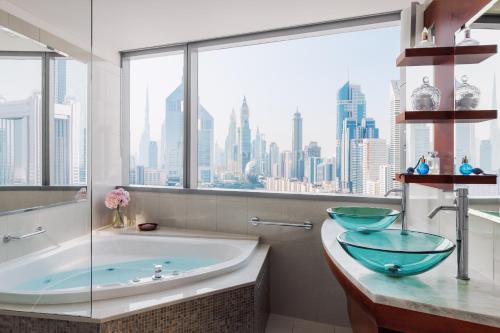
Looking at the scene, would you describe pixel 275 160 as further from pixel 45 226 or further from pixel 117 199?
pixel 45 226

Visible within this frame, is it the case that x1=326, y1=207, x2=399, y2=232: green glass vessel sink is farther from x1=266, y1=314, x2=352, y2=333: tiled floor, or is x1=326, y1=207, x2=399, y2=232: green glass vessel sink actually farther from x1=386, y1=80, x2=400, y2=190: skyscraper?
x1=266, y1=314, x2=352, y2=333: tiled floor

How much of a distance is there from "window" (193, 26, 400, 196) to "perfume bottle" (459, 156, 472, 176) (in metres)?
1.02

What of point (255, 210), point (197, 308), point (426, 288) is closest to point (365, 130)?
point (255, 210)

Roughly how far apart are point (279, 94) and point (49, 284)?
230 cm

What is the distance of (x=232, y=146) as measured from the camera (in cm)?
311

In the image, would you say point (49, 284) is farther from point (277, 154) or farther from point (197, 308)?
point (277, 154)

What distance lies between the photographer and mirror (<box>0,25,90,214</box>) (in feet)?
6.25

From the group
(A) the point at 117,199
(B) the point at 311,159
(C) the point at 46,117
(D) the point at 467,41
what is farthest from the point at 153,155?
(D) the point at 467,41

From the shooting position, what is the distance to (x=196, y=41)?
3180 mm

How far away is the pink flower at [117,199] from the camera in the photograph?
3123mm

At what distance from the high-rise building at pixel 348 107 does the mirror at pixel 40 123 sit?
2.08 meters

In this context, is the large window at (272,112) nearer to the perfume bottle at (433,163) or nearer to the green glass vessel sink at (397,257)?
the perfume bottle at (433,163)

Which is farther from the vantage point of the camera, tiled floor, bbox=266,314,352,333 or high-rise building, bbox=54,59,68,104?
tiled floor, bbox=266,314,352,333

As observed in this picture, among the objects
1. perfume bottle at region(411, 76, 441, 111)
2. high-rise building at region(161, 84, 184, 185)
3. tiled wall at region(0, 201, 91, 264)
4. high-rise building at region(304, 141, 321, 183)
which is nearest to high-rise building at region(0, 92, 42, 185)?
tiled wall at region(0, 201, 91, 264)
